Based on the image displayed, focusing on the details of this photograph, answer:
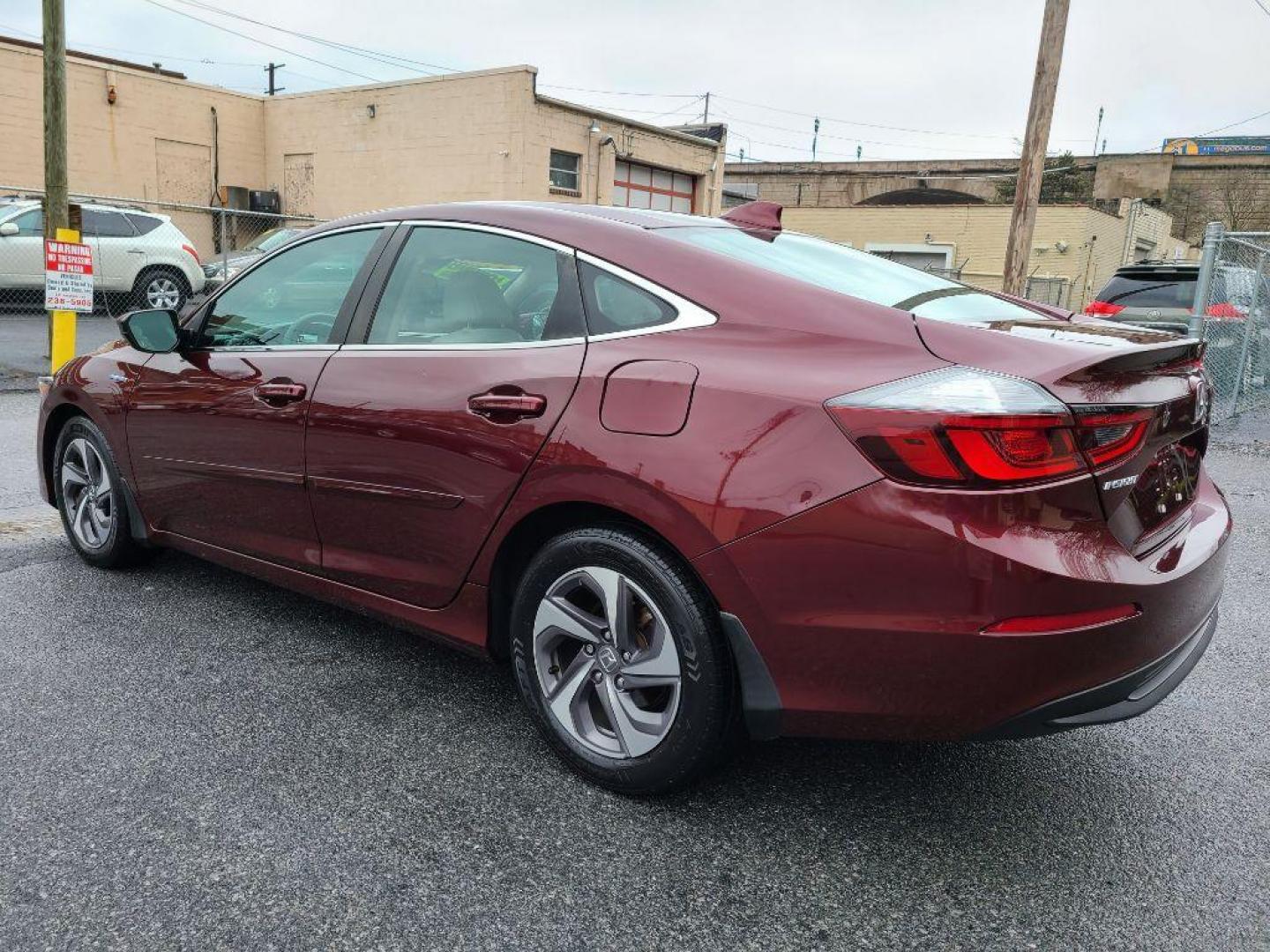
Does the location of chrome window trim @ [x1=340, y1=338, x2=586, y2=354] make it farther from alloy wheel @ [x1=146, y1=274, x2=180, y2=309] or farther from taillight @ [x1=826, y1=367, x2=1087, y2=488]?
alloy wheel @ [x1=146, y1=274, x2=180, y2=309]

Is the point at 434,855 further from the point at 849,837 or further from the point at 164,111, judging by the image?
the point at 164,111

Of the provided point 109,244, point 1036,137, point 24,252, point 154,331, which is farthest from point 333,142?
point 154,331

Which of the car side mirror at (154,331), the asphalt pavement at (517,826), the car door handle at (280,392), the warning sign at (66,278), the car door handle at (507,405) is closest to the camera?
the asphalt pavement at (517,826)

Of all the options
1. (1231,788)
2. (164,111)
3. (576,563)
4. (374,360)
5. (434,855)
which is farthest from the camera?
(164,111)

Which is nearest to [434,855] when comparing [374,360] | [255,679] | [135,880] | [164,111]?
[135,880]

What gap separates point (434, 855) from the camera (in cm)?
233

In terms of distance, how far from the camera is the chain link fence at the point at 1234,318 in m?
8.88

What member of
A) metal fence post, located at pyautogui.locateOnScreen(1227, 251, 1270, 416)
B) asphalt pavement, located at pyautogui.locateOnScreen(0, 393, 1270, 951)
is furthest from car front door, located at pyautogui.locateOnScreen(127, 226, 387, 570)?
metal fence post, located at pyautogui.locateOnScreen(1227, 251, 1270, 416)

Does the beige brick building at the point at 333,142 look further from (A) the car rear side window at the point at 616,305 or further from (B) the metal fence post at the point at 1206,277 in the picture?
(A) the car rear side window at the point at 616,305

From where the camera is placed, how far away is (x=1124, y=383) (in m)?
2.21

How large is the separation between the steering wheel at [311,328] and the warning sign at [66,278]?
6436 millimetres

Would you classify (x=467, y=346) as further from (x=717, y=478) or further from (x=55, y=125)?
(x=55, y=125)

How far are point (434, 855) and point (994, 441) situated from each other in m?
1.58

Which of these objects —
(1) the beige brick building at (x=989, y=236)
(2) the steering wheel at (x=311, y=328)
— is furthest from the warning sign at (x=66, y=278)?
(1) the beige brick building at (x=989, y=236)
